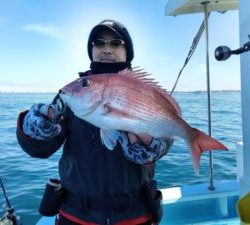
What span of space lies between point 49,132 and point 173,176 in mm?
5715

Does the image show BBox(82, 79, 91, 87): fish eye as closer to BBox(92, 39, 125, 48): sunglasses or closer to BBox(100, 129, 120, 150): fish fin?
BBox(100, 129, 120, 150): fish fin

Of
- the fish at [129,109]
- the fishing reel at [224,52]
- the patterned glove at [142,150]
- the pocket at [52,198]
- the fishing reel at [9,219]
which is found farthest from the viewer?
the fishing reel at [9,219]

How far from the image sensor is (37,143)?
6.78 ft

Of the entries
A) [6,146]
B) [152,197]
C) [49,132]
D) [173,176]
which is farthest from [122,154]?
[6,146]

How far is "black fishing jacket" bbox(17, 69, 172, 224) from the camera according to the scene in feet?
7.00

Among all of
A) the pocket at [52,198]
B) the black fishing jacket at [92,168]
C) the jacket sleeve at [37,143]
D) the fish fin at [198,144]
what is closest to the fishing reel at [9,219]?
the pocket at [52,198]

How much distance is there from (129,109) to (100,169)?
0.51 metres

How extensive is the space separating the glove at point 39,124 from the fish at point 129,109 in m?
0.14

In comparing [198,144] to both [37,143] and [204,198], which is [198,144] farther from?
[204,198]

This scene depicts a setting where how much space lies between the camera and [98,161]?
2148mm

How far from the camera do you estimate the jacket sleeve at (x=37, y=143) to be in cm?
204

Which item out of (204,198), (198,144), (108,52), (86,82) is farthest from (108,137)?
(204,198)

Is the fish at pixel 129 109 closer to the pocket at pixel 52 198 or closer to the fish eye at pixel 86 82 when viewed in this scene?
the fish eye at pixel 86 82

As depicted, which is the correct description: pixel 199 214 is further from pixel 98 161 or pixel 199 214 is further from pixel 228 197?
pixel 98 161
